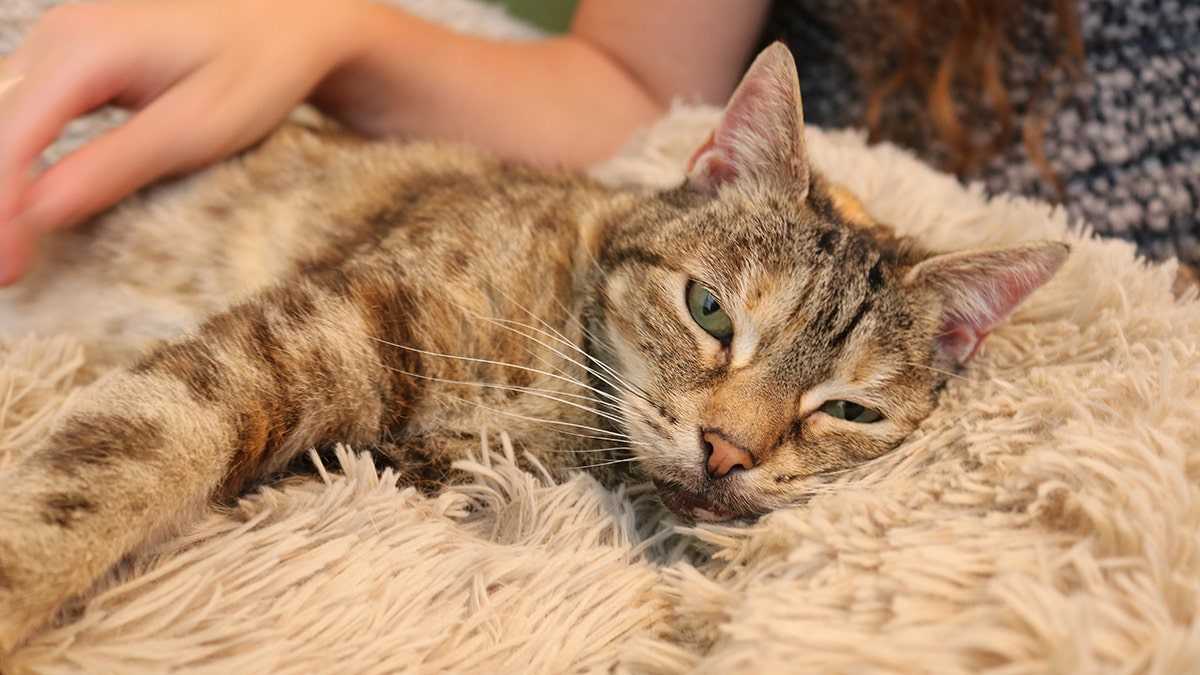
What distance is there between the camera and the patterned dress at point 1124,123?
155 centimetres

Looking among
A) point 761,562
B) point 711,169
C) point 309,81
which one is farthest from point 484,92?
point 761,562

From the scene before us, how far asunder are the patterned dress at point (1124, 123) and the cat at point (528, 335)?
2.27 ft

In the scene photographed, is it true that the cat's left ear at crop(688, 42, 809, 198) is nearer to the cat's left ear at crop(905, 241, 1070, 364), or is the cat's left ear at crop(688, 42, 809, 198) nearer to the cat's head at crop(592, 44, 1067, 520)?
the cat's head at crop(592, 44, 1067, 520)

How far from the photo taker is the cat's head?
0.93 m

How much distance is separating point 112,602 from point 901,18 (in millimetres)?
1793

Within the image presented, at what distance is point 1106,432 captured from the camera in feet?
2.48

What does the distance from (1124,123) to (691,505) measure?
1.36 m

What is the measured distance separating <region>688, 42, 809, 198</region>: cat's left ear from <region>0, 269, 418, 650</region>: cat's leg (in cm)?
52

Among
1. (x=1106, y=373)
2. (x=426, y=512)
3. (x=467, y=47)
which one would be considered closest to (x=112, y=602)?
(x=426, y=512)

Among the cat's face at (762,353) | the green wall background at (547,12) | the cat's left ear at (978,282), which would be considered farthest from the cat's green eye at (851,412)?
the green wall background at (547,12)

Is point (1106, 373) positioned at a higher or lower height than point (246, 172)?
higher

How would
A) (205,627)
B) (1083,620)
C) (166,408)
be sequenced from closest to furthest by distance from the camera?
(1083,620), (205,627), (166,408)

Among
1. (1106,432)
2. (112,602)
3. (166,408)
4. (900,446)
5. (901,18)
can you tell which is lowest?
(112,602)

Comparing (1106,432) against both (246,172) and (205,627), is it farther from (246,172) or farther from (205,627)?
(246,172)
